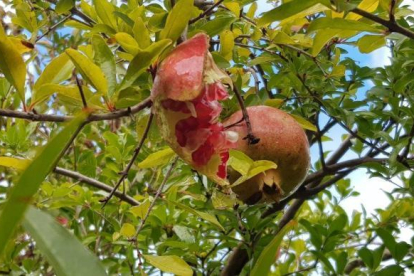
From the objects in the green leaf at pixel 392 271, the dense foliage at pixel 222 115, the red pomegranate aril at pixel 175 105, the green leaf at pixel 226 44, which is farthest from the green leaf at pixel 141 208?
the green leaf at pixel 392 271

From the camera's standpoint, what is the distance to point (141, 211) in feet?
3.58

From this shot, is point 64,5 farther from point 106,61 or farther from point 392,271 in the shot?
point 392,271

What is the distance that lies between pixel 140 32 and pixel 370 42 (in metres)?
0.36

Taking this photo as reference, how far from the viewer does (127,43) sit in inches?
29.4

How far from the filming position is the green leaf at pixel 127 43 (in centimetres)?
73

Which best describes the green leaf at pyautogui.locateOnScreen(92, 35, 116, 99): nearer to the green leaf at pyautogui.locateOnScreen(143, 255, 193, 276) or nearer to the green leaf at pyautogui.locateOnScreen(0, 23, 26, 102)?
the green leaf at pyautogui.locateOnScreen(0, 23, 26, 102)

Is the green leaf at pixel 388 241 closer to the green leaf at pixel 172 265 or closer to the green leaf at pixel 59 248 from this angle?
the green leaf at pixel 172 265

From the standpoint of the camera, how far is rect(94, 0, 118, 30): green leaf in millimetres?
1026

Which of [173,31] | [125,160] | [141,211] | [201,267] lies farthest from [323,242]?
[173,31]

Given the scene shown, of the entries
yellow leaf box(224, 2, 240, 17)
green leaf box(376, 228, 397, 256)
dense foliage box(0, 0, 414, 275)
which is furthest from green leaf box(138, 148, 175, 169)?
green leaf box(376, 228, 397, 256)

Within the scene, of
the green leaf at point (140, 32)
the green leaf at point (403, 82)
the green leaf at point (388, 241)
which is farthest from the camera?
the green leaf at point (388, 241)

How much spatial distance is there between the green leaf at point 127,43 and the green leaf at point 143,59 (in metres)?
0.04

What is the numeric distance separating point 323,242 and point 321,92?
45 cm

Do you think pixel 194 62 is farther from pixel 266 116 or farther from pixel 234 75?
pixel 234 75
